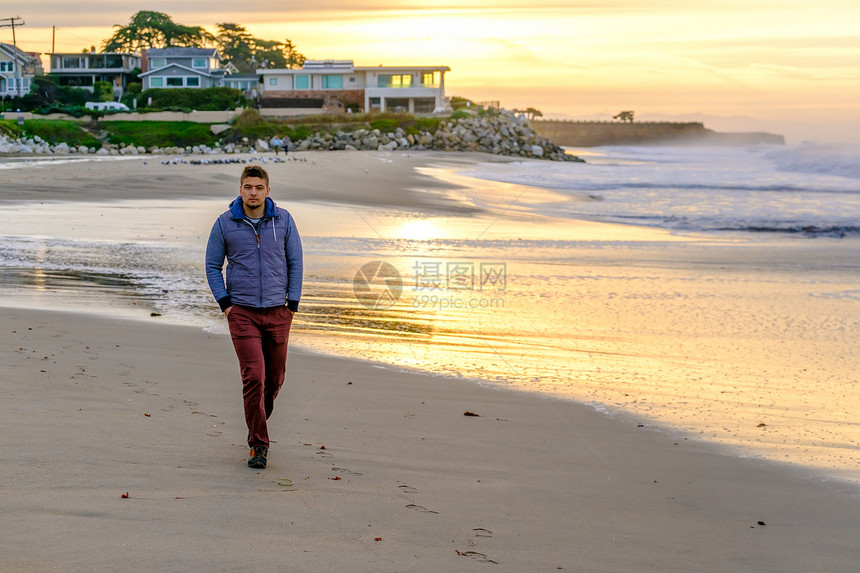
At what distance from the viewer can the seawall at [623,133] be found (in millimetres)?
123438

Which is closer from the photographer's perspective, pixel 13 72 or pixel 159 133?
pixel 159 133

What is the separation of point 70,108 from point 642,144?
3364 inches

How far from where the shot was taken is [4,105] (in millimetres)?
67125

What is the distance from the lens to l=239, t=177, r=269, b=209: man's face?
480 centimetres

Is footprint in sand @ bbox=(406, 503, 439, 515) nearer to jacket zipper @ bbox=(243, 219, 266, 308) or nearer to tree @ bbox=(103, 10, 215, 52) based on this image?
jacket zipper @ bbox=(243, 219, 266, 308)

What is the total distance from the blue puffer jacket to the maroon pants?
0.22 ft

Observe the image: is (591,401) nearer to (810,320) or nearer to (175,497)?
(175,497)

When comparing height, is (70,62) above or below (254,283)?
above

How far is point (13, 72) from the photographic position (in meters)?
82.2

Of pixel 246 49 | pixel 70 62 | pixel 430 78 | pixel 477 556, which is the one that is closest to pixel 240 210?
pixel 477 556

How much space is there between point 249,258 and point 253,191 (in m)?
0.38

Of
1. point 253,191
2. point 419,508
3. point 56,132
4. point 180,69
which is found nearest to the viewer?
point 419,508

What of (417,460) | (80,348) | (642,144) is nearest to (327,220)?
(80,348)

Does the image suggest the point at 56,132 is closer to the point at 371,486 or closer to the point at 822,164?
the point at 822,164
